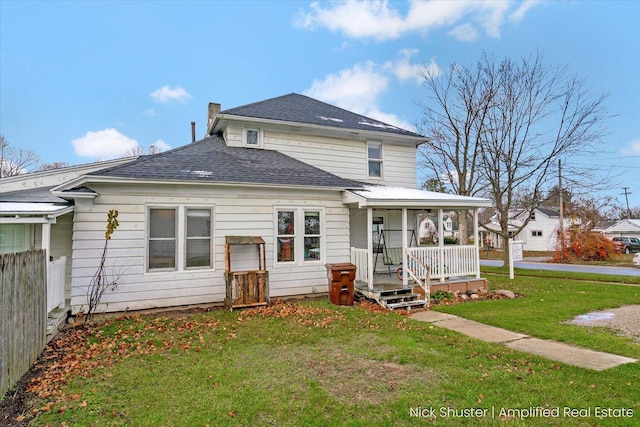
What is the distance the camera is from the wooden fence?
3871 millimetres

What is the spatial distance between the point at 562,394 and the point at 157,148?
37.5 m

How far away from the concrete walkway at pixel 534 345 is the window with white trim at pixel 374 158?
6479mm

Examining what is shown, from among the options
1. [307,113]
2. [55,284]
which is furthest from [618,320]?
[55,284]

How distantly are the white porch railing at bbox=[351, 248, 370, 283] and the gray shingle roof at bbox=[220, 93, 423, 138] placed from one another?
462 centimetres

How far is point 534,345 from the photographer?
555 cm

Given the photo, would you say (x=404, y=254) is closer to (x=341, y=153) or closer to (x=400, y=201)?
(x=400, y=201)

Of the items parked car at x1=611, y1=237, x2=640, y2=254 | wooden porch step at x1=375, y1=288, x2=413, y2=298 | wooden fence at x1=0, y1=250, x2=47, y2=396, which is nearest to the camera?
wooden fence at x1=0, y1=250, x2=47, y2=396

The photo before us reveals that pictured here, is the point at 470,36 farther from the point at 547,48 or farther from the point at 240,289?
the point at 240,289

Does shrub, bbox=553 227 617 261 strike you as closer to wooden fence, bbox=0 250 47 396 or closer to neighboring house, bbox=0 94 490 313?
neighboring house, bbox=0 94 490 313

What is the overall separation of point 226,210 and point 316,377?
5.38m

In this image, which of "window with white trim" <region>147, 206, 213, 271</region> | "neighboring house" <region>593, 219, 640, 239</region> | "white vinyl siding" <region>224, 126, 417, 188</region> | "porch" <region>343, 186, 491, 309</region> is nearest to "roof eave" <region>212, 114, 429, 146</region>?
"white vinyl siding" <region>224, 126, 417, 188</region>

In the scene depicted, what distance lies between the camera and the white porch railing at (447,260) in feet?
32.9

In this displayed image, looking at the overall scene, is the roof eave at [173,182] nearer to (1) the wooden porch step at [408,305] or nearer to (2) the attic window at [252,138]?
(2) the attic window at [252,138]

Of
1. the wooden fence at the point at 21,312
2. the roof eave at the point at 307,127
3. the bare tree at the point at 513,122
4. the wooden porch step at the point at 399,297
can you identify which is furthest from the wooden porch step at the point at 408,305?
the bare tree at the point at 513,122
